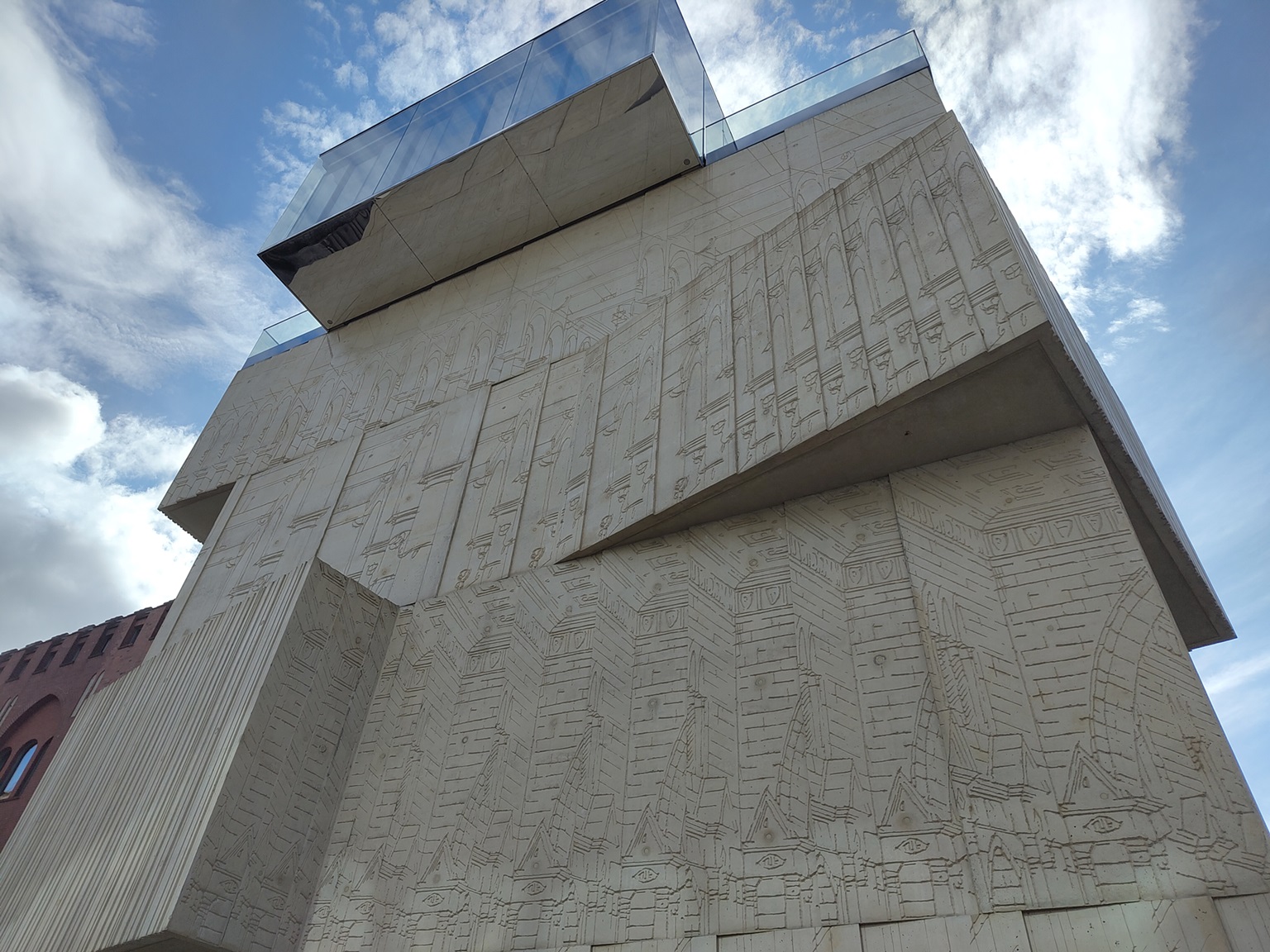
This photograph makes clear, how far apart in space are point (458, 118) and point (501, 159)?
1.17m

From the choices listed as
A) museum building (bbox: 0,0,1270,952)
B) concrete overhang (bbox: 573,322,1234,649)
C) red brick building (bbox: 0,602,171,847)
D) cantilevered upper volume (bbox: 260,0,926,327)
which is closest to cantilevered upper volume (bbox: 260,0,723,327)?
cantilevered upper volume (bbox: 260,0,926,327)

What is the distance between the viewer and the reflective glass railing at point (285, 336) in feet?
42.5

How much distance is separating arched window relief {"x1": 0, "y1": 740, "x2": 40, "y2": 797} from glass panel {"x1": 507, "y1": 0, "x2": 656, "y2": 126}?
14711 mm

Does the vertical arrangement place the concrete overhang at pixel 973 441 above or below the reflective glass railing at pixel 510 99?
below

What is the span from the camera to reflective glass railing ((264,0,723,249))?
417 inches

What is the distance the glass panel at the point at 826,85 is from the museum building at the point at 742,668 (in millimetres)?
232

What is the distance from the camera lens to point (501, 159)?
35.9 feet

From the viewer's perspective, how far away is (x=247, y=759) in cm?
586

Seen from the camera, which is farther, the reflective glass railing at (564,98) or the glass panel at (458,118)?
the glass panel at (458,118)

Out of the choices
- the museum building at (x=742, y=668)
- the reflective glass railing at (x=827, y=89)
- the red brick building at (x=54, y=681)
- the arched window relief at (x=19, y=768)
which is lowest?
the museum building at (x=742, y=668)

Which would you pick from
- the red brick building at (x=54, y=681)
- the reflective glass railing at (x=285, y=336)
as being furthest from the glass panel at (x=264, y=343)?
the red brick building at (x=54, y=681)

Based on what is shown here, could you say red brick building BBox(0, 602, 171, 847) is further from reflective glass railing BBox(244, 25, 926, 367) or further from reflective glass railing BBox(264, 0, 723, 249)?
reflective glass railing BBox(264, 0, 723, 249)

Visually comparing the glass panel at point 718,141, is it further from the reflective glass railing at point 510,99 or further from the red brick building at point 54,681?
the red brick building at point 54,681

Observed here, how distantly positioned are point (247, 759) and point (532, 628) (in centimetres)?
210
